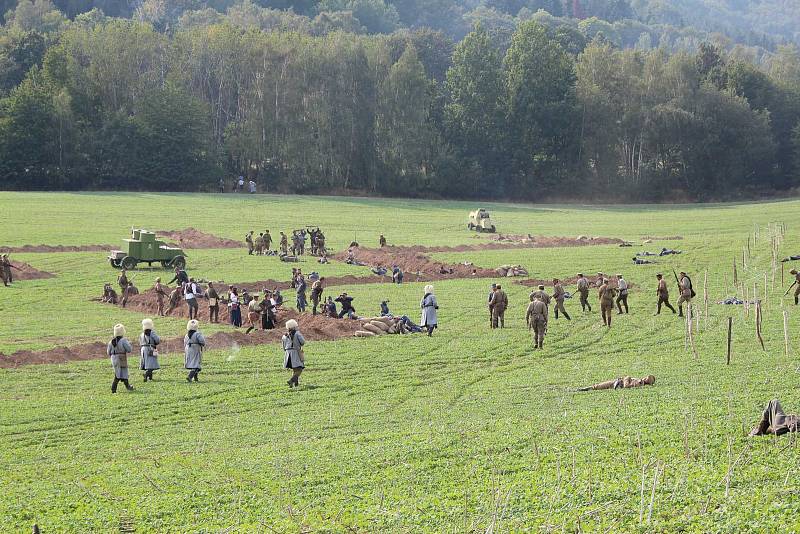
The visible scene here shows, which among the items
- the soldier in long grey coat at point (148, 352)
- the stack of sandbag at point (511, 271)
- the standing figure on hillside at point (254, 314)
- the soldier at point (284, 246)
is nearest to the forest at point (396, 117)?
the soldier at point (284, 246)

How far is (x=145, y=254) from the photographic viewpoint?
61531 mm

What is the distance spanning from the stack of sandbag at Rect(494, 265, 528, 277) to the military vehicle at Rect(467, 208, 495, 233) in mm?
23844

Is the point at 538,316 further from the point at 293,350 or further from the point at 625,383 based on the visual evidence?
the point at 293,350

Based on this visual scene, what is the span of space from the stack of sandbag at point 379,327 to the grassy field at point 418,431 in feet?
4.37

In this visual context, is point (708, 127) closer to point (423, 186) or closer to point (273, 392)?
point (423, 186)

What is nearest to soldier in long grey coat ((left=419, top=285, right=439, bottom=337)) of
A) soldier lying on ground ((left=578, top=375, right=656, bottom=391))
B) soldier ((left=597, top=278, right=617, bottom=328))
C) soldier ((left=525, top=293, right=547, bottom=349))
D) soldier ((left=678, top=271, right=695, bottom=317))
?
soldier ((left=525, top=293, right=547, bottom=349))

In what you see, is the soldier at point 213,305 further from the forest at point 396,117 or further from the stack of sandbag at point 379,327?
the forest at point 396,117

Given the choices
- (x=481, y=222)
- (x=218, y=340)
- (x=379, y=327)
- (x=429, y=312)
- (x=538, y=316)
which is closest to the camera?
(x=538, y=316)

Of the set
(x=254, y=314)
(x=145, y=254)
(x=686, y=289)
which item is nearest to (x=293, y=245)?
(x=145, y=254)

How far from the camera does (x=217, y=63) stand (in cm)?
12481

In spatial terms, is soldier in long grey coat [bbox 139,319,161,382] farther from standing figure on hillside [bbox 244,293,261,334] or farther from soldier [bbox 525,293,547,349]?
soldier [bbox 525,293,547,349]

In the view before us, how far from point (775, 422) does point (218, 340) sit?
2282 centimetres

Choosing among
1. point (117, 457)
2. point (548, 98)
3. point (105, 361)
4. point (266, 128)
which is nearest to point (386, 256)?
point (105, 361)

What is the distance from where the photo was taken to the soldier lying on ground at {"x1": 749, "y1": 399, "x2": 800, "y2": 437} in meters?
20.4
